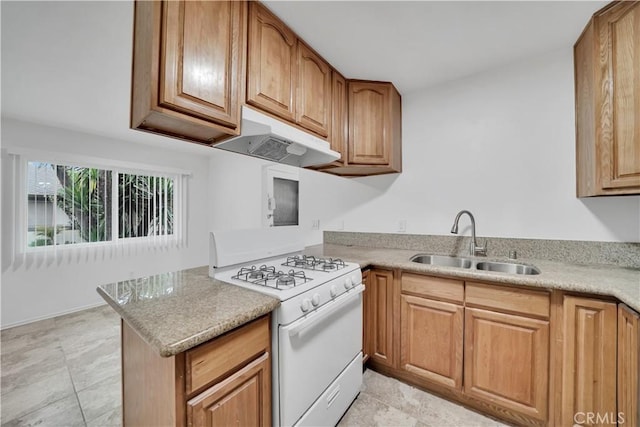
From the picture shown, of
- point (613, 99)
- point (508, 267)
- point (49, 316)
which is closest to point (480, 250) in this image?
point (508, 267)

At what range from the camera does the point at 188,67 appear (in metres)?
1.06

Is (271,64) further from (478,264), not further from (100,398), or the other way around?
(100,398)

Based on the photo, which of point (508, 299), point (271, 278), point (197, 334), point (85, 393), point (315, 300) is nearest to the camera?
point (197, 334)

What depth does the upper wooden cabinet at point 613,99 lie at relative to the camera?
1303 millimetres

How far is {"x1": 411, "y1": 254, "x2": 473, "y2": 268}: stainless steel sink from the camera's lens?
195 centimetres

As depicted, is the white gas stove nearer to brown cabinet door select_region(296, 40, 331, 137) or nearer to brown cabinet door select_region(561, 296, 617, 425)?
brown cabinet door select_region(296, 40, 331, 137)

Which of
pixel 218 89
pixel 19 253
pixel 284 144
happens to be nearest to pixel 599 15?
pixel 284 144

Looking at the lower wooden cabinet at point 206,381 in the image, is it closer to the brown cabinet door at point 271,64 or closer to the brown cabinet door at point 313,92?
the brown cabinet door at point 271,64

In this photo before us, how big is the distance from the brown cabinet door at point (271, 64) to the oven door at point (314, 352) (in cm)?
114

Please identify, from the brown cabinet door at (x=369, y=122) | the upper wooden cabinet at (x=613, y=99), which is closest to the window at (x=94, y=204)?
the brown cabinet door at (x=369, y=122)

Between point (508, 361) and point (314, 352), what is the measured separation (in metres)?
1.12

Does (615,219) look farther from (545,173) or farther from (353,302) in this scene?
(353,302)

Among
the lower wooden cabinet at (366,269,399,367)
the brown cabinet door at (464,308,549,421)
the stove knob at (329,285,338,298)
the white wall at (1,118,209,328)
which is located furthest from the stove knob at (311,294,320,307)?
the white wall at (1,118,209,328)

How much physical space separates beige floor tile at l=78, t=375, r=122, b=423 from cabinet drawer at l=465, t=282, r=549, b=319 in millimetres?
2365
